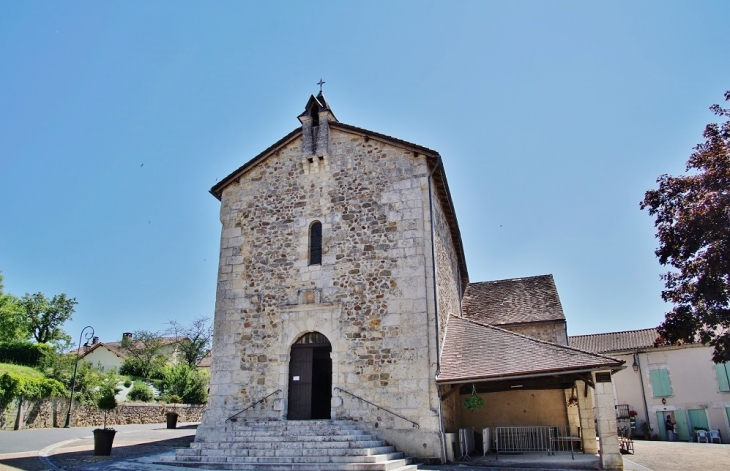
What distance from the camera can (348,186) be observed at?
13664 millimetres

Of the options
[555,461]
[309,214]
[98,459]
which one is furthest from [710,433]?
[98,459]

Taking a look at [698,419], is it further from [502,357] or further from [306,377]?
[306,377]

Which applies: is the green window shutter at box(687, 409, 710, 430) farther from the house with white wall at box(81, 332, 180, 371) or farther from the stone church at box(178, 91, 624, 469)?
the house with white wall at box(81, 332, 180, 371)

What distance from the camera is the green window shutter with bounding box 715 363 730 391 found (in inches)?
959

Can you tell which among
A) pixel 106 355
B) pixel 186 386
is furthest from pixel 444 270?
pixel 106 355

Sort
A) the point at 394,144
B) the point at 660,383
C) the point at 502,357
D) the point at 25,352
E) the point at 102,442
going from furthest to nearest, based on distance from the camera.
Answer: the point at 25,352, the point at 660,383, the point at 394,144, the point at 502,357, the point at 102,442

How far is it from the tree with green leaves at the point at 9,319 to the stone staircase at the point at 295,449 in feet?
103

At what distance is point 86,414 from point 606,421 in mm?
22317

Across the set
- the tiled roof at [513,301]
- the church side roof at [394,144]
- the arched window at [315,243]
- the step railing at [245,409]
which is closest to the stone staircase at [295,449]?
the step railing at [245,409]

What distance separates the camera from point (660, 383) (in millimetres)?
25766

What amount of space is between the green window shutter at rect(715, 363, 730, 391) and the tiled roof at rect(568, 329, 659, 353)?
3.23 metres

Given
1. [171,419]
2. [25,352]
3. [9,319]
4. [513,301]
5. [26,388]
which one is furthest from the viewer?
[9,319]

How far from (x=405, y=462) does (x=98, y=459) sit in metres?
6.67

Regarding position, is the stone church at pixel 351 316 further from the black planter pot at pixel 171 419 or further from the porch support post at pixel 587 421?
the black planter pot at pixel 171 419
